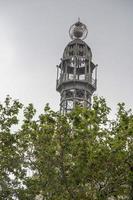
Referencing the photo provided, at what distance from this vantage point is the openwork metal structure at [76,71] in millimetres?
83250

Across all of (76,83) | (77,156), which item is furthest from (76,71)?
(77,156)

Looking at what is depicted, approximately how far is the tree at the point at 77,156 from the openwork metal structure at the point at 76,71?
2018 inches

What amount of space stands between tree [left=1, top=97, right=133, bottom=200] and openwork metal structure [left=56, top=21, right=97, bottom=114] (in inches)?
2018

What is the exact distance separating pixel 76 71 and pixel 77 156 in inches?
2330

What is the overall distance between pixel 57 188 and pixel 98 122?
459 cm

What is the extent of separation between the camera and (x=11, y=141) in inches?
1194

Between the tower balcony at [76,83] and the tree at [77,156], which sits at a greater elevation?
the tower balcony at [76,83]

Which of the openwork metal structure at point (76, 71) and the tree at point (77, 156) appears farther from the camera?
the openwork metal structure at point (76, 71)

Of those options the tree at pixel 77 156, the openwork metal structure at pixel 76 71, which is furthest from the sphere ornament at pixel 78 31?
the tree at pixel 77 156

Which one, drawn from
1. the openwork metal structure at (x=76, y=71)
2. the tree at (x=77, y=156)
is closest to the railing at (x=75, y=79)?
the openwork metal structure at (x=76, y=71)

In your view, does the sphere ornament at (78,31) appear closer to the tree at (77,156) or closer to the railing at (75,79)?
the railing at (75,79)

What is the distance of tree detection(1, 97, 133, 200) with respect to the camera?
27.3 metres

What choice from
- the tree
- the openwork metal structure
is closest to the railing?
the openwork metal structure

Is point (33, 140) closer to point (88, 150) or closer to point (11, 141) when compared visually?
point (11, 141)
